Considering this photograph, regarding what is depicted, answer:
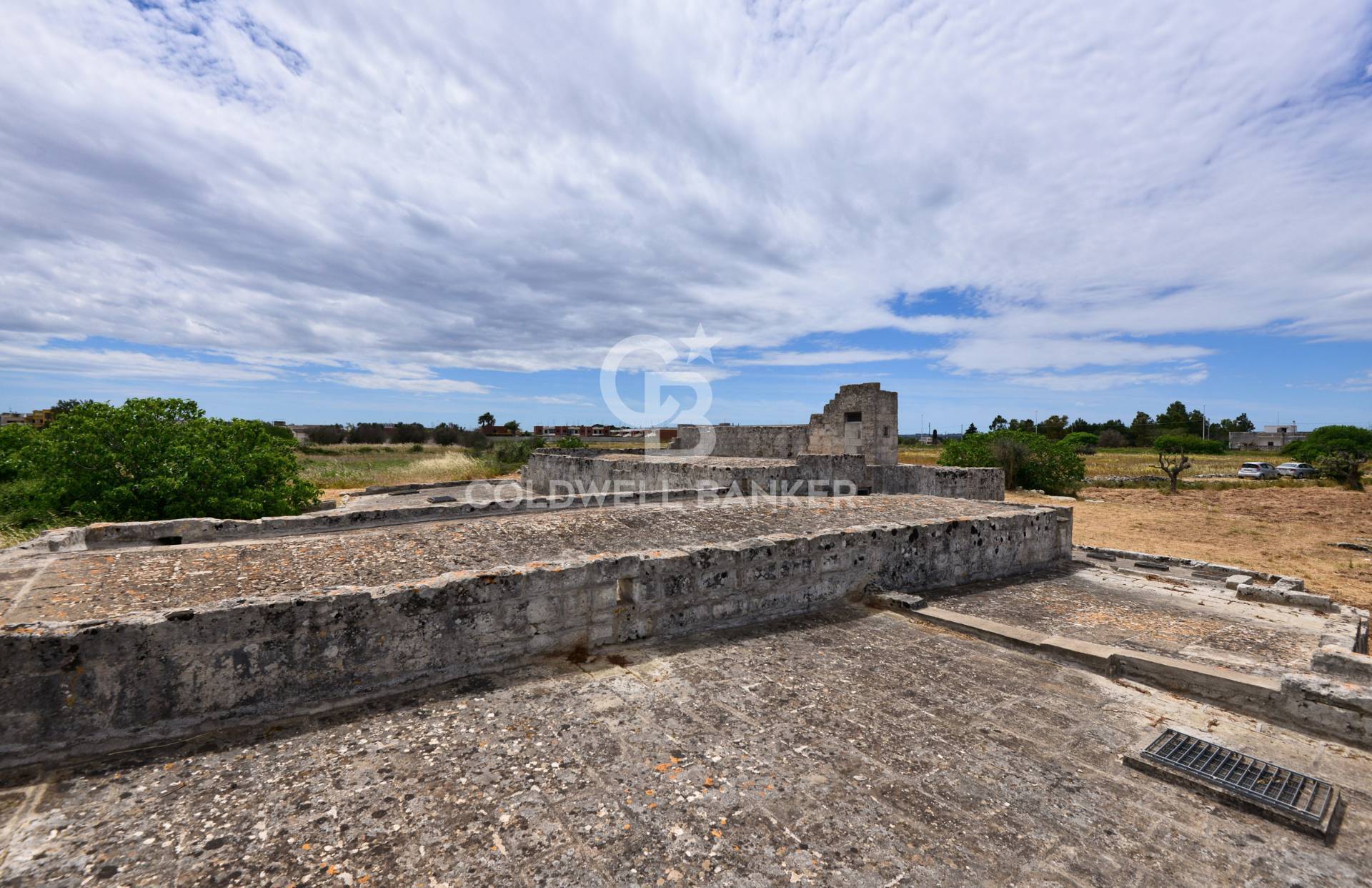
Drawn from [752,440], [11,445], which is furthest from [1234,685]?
[11,445]

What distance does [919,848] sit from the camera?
246 centimetres

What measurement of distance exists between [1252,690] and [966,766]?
243 cm

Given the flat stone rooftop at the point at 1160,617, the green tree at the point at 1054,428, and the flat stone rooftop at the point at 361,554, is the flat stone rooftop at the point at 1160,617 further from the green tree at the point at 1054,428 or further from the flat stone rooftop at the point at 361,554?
the green tree at the point at 1054,428

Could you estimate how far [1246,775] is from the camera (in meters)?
3.03

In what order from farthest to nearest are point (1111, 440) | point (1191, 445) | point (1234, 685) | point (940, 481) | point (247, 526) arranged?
point (1111, 440), point (1191, 445), point (940, 481), point (247, 526), point (1234, 685)

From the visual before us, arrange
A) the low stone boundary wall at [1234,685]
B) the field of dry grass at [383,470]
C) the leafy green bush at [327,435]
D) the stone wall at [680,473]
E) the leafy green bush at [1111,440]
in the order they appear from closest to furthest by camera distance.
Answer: the low stone boundary wall at [1234,685]
the stone wall at [680,473]
the field of dry grass at [383,470]
the leafy green bush at [327,435]
the leafy green bush at [1111,440]

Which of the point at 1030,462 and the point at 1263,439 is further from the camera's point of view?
the point at 1263,439

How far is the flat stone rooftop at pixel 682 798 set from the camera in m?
2.30

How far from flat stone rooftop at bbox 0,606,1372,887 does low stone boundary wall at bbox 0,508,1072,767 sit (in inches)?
7.9

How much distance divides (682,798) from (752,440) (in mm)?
20867

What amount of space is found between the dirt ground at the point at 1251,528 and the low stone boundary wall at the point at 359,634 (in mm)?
9767

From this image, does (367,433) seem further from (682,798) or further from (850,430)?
(682,798)

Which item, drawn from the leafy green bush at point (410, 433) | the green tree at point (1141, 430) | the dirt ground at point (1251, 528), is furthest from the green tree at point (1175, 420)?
the leafy green bush at point (410, 433)

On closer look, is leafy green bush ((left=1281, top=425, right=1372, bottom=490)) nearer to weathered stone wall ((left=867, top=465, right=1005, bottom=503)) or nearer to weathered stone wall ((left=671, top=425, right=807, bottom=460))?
weathered stone wall ((left=867, top=465, right=1005, bottom=503))
